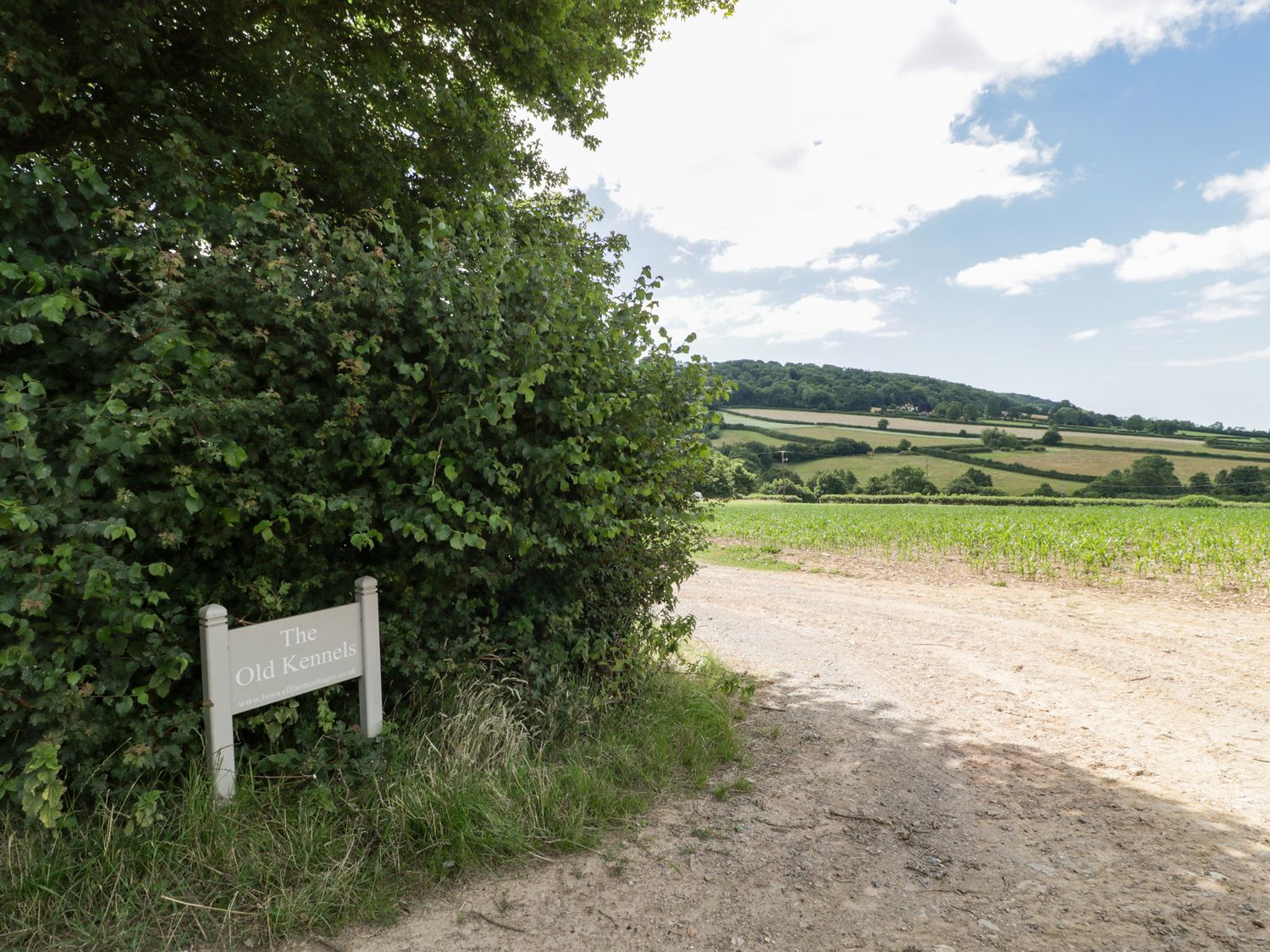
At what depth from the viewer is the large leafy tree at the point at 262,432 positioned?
3.17 m

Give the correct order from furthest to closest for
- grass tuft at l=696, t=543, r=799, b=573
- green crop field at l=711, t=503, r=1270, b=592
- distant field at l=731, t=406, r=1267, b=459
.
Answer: distant field at l=731, t=406, r=1267, b=459
grass tuft at l=696, t=543, r=799, b=573
green crop field at l=711, t=503, r=1270, b=592

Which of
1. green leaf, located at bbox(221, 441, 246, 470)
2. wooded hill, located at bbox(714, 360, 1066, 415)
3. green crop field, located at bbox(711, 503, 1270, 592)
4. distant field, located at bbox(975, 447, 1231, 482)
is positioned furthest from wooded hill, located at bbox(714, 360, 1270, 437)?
green leaf, located at bbox(221, 441, 246, 470)

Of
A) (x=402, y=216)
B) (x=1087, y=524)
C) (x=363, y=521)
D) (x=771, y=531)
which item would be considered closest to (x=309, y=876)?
(x=363, y=521)

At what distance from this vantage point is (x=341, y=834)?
138 inches

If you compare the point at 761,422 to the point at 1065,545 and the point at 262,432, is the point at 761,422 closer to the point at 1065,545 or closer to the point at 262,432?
the point at 1065,545

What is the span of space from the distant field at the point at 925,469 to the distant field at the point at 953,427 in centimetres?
1111

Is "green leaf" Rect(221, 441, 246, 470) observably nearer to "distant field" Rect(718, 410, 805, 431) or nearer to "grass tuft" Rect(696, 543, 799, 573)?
"grass tuft" Rect(696, 543, 799, 573)

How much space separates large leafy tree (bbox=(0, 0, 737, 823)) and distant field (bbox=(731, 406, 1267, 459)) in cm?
8286

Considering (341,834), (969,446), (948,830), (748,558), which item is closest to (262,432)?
(341,834)

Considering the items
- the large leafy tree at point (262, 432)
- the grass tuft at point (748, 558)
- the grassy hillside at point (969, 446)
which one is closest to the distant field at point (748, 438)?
the grassy hillside at point (969, 446)

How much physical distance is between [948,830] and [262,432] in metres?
4.62

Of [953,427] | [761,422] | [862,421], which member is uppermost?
[862,421]

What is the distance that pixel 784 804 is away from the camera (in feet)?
14.1

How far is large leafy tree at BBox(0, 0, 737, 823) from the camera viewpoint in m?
3.17
